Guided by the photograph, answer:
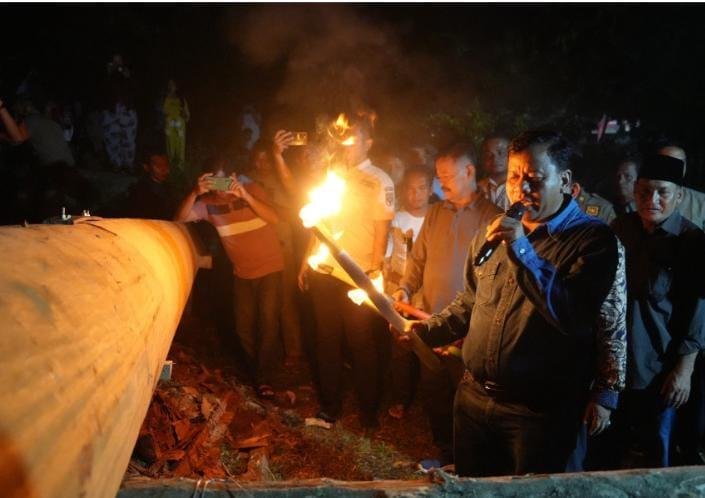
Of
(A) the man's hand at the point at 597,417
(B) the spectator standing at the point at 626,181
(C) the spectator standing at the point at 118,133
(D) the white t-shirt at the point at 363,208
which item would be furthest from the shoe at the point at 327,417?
(C) the spectator standing at the point at 118,133

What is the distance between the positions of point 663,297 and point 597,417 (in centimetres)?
158

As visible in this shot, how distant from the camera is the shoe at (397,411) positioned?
5188 mm

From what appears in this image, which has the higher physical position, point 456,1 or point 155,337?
point 456,1

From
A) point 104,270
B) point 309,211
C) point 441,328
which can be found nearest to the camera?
point 104,270

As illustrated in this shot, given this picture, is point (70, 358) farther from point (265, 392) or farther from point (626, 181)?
point (626, 181)

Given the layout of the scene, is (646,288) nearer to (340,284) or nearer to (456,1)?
(340,284)

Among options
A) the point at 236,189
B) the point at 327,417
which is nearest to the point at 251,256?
the point at 236,189

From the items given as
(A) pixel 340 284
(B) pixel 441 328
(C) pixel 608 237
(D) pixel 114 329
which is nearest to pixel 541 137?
(C) pixel 608 237

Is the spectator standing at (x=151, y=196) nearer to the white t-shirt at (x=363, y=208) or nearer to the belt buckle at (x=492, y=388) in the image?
the white t-shirt at (x=363, y=208)

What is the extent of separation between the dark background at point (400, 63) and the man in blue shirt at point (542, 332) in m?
7.88

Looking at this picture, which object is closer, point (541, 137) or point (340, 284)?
point (541, 137)

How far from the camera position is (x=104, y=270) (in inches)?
82.5

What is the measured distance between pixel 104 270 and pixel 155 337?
0.57 metres

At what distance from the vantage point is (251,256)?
5.51m
